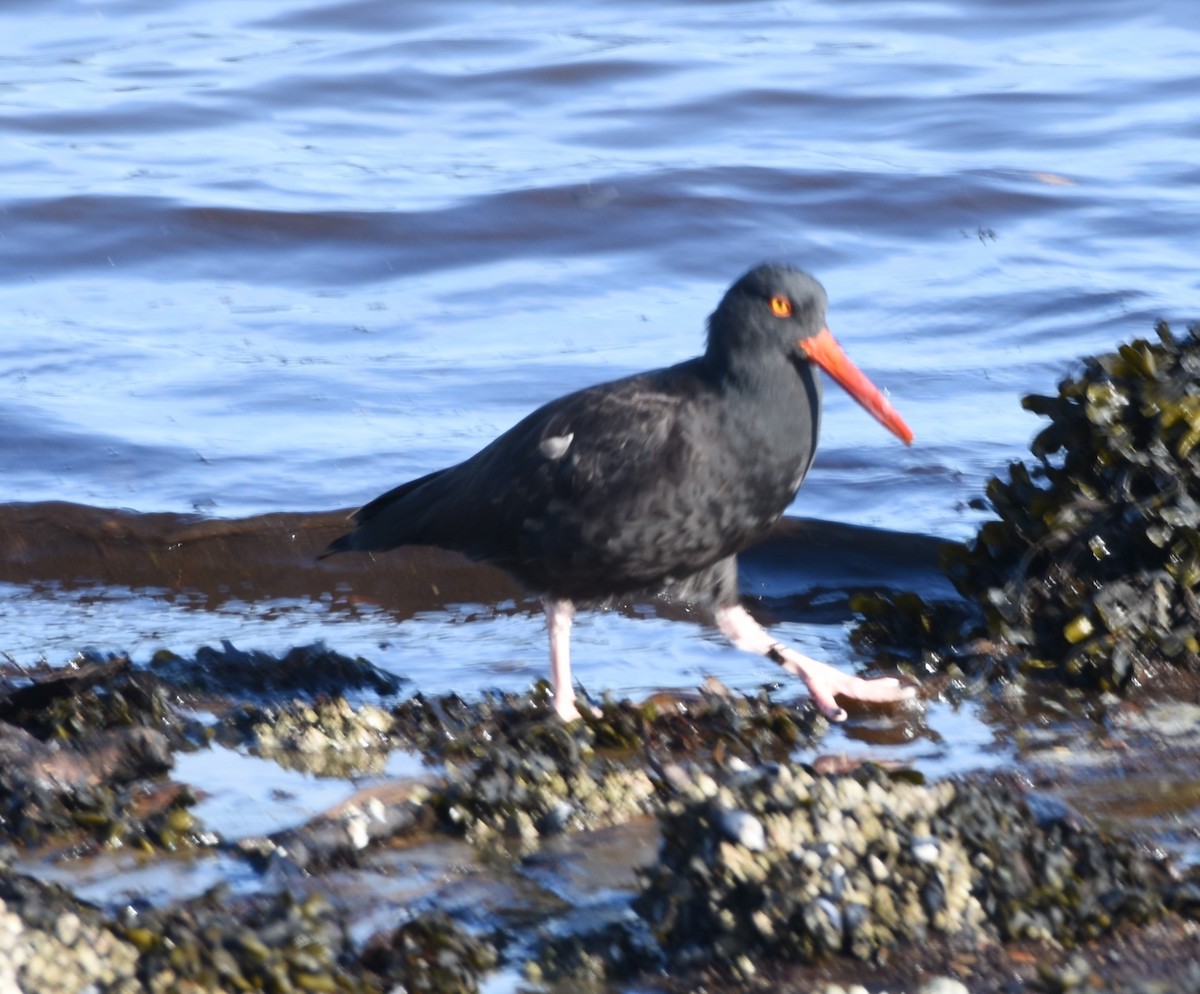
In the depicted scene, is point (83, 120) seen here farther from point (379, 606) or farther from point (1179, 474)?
point (1179, 474)

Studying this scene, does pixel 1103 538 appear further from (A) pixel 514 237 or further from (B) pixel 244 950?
(A) pixel 514 237

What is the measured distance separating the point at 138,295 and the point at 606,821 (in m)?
6.70

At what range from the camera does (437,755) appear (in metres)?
3.86

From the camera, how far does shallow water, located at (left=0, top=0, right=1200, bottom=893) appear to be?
263 inches

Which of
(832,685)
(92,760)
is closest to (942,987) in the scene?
(832,685)

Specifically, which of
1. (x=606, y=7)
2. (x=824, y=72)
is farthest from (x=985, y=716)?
(x=606, y=7)

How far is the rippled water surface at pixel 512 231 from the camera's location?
691cm

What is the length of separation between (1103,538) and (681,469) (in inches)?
46.3

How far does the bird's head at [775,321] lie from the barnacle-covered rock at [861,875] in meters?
1.58

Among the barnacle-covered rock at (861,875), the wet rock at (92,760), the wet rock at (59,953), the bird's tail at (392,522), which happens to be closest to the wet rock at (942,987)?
the barnacle-covered rock at (861,875)

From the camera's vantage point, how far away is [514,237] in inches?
395

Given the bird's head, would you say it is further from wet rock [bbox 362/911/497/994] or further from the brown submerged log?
wet rock [bbox 362/911/497/994]

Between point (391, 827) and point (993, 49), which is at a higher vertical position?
point (993, 49)

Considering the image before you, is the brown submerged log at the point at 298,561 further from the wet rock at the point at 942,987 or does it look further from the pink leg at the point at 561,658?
the wet rock at the point at 942,987
